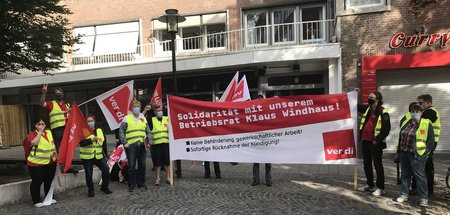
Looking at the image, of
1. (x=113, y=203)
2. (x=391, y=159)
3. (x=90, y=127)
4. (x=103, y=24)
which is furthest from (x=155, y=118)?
(x=103, y=24)

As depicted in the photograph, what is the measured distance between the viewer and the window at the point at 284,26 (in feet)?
50.7

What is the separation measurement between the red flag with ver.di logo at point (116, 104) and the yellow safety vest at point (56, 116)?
2.86ft

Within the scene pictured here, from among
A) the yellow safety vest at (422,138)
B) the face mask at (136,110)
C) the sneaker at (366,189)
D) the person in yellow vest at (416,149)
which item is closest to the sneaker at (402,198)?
the person in yellow vest at (416,149)

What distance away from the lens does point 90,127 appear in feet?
24.8

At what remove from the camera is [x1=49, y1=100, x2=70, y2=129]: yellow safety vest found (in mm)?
8078

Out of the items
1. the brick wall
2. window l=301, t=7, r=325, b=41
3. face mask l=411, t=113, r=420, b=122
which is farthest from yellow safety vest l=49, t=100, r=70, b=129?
window l=301, t=7, r=325, b=41

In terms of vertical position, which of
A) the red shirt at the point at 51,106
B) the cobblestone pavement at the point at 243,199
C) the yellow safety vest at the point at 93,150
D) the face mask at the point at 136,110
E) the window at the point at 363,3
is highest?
the window at the point at 363,3

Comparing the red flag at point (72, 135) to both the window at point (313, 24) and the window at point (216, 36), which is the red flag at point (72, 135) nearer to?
the window at point (216, 36)

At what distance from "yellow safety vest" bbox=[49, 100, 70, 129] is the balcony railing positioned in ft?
27.5

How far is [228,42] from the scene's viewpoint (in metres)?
16.2

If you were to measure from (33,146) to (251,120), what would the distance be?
4.22 m

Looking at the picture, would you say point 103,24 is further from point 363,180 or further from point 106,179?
point 363,180

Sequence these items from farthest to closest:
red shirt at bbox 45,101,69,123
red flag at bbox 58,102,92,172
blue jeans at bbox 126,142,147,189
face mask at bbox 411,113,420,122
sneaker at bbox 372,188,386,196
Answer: red shirt at bbox 45,101,69,123
blue jeans at bbox 126,142,147,189
red flag at bbox 58,102,92,172
sneaker at bbox 372,188,386,196
face mask at bbox 411,113,420,122

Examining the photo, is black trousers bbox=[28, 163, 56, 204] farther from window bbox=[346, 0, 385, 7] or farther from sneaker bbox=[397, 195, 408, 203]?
window bbox=[346, 0, 385, 7]
